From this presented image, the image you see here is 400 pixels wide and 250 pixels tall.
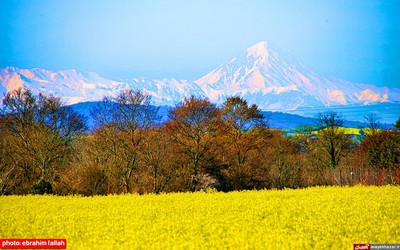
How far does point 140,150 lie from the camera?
4397 cm

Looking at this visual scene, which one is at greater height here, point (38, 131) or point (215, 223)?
point (38, 131)

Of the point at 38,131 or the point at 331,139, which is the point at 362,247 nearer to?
the point at 38,131

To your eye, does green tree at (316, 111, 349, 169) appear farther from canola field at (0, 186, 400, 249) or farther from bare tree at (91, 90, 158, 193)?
canola field at (0, 186, 400, 249)

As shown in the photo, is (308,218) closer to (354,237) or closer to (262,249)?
(354,237)

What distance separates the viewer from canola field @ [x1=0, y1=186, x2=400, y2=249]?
12219 millimetres

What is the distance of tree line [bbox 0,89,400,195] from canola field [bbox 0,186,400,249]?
1489 centimetres

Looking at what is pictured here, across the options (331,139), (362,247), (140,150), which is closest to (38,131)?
(140,150)

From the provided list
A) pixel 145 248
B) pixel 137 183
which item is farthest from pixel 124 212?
pixel 137 183

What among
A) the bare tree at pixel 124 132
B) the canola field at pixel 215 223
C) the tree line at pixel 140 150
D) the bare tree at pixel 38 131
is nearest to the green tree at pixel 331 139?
the tree line at pixel 140 150

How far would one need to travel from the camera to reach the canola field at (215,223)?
12.2 m

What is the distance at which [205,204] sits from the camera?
70.8 feet

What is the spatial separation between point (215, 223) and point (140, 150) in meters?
29.3

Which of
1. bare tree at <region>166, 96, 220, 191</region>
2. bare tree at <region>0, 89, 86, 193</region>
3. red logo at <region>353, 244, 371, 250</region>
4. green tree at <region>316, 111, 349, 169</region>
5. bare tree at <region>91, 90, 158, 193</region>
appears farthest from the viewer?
green tree at <region>316, 111, 349, 169</region>

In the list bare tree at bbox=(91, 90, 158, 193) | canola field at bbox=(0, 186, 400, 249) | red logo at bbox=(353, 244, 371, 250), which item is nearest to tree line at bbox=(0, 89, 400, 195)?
bare tree at bbox=(91, 90, 158, 193)
